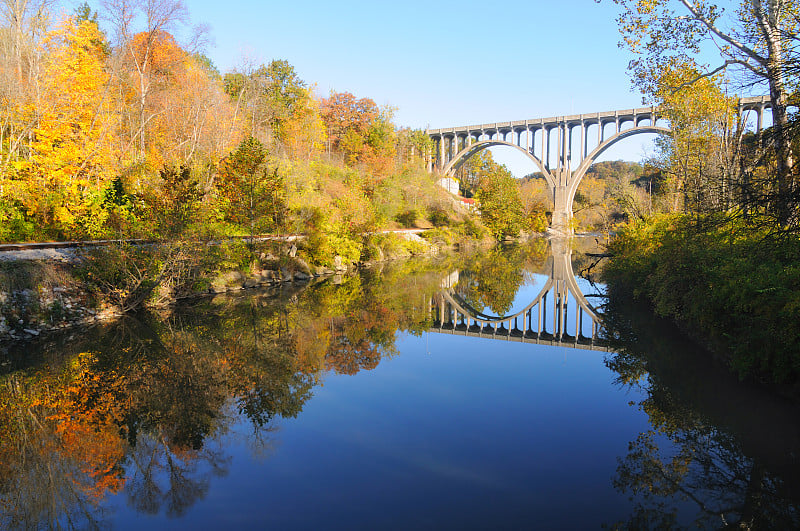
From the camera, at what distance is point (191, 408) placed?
6863 millimetres

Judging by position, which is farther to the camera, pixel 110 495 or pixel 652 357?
pixel 652 357

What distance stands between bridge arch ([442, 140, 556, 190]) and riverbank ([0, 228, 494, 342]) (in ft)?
150

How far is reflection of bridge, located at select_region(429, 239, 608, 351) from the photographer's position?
11617 mm

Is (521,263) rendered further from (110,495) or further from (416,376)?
(110,495)

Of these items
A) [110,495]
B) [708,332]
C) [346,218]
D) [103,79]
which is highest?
[103,79]

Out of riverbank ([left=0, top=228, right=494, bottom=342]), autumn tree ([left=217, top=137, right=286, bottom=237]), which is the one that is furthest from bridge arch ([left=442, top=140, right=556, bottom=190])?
riverbank ([left=0, top=228, right=494, bottom=342])

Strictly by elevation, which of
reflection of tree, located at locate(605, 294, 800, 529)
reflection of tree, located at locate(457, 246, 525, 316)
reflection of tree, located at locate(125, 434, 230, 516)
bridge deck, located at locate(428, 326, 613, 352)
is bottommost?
reflection of tree, located at locate(125, 434, 230, 516)

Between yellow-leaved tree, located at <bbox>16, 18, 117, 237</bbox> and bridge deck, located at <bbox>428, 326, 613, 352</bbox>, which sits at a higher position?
yellow-leaved tree, located at <bbox>16, 18, 117, 237</bbox>

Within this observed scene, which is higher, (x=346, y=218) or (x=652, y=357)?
(x=346, y=218)

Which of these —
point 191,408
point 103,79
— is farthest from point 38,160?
point 191,408

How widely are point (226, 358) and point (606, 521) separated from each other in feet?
22.6

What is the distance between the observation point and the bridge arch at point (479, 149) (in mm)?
60000

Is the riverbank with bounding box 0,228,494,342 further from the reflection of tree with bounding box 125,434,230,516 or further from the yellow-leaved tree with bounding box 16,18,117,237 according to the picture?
the reflection of tree with bounding box 125,434,230,516

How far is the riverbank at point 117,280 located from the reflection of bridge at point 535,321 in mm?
6722
